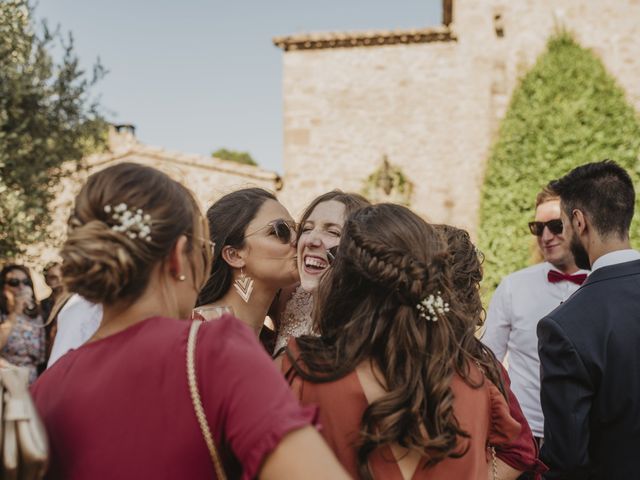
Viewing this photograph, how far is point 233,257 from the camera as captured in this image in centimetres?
305

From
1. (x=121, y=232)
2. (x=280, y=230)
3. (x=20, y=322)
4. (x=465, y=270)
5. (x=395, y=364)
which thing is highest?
(x=121, y=232)

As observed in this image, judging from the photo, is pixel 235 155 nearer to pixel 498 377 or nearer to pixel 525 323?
pixel 525 323

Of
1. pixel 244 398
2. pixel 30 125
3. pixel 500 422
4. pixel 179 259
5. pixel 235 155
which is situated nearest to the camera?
pixel 244 398

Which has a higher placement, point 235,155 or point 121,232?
point 235,155

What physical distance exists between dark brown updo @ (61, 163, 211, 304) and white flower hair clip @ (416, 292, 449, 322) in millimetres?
736

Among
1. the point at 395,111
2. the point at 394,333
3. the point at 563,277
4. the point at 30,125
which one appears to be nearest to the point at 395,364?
the point at 394,333

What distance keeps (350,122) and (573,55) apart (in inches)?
209

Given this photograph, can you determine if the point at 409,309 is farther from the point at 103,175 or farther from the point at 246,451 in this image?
the point at 103,175

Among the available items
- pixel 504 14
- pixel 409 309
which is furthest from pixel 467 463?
pixel 504 14

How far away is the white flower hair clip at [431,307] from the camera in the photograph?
1.92m

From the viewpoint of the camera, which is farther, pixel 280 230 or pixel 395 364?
pixel 280 230

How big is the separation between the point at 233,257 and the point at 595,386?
169 centimetres

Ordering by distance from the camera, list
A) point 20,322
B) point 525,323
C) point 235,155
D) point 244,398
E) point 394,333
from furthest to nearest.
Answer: point 235,155
point 20,322
point 525,323
point 394,333
point 244,398

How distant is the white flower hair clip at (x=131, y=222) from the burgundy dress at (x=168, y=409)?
21 centimetres
